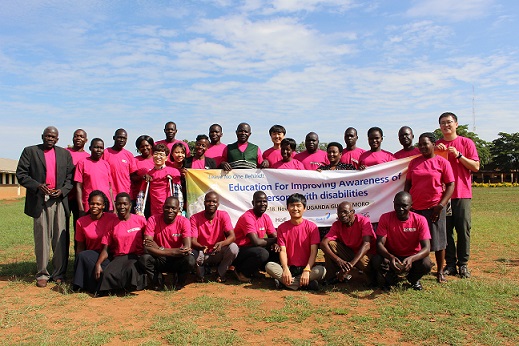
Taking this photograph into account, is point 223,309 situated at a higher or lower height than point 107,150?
lower

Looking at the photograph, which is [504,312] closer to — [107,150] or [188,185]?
[188,185]

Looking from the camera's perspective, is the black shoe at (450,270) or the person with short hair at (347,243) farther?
the black shoe at (450,270)

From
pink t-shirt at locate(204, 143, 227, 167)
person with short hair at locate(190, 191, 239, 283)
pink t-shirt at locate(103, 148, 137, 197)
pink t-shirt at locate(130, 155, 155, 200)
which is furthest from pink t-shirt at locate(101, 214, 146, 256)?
pink t-shirt at locate(204, 143, 227, 167)

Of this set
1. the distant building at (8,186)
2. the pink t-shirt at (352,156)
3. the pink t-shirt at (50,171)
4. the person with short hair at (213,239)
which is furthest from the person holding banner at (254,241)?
the distant building at (8,186)

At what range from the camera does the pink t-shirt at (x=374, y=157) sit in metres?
7.35

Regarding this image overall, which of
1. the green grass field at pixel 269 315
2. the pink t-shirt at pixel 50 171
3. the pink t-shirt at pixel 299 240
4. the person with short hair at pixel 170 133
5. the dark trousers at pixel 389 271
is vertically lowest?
the green grass field at pixel 269 315

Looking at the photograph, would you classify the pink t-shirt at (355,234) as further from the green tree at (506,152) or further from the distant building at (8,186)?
the green tree at (506,152)

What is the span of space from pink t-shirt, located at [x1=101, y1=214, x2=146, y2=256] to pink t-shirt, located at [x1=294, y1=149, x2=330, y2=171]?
121 inches

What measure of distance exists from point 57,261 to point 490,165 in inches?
2873

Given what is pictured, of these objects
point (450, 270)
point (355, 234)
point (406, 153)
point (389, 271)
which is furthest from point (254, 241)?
point (450, 270)

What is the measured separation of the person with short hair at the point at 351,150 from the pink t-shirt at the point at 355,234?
152 centimetres

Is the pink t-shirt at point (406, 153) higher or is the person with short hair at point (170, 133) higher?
the person with short hair at point (170, 133)

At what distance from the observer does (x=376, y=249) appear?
6.02 m

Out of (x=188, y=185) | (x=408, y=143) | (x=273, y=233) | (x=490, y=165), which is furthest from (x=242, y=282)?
(x=490, y=165)
